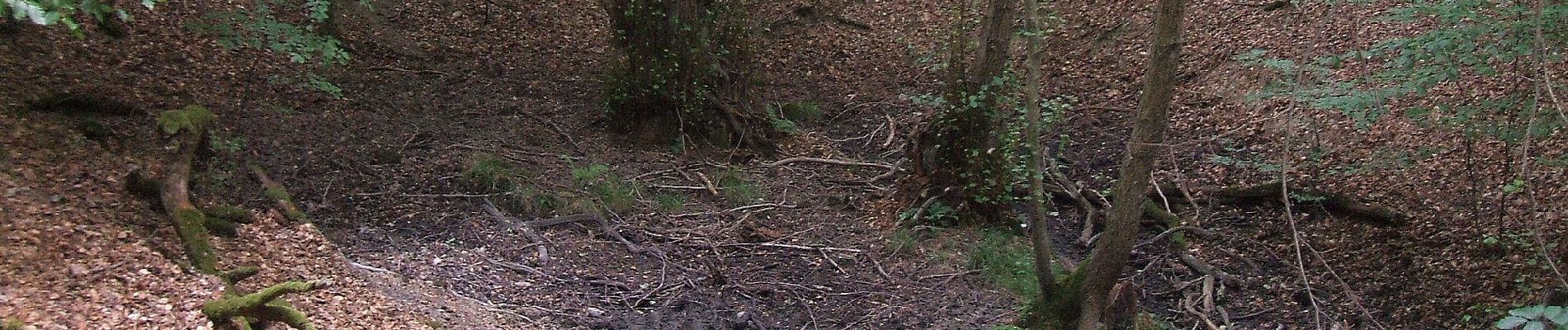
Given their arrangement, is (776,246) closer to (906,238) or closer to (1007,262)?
(906,238)

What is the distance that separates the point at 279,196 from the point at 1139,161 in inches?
181

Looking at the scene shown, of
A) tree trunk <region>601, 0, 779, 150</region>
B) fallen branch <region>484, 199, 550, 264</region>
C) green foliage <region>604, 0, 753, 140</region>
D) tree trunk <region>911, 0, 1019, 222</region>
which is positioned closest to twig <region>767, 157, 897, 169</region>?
tree trunk <region>601, 0, 779, 150</region>

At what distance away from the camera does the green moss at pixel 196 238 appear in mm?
4305

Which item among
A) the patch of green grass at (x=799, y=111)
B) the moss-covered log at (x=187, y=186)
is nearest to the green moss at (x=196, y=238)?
the moss-covered log at (x=187, y=186)

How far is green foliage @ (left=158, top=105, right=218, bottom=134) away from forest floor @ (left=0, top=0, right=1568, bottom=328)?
17 centimetres

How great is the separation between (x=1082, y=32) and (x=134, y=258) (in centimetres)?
919

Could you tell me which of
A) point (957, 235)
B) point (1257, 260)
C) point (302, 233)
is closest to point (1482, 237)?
point (1257, 260)

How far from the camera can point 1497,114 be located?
564 centimetres

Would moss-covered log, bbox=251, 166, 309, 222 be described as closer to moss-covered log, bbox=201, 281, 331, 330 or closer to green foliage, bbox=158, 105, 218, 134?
green foliage, bbox=158, 105, 218, 134

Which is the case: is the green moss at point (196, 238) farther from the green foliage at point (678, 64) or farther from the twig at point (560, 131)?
the green foliage at point (678, 64)

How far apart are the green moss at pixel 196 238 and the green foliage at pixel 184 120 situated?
42.1 inches

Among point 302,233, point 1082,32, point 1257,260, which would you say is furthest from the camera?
point 1082,32

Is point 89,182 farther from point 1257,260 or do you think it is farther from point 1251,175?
point 1251,175

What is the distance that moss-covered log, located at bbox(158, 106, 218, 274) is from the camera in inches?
173
